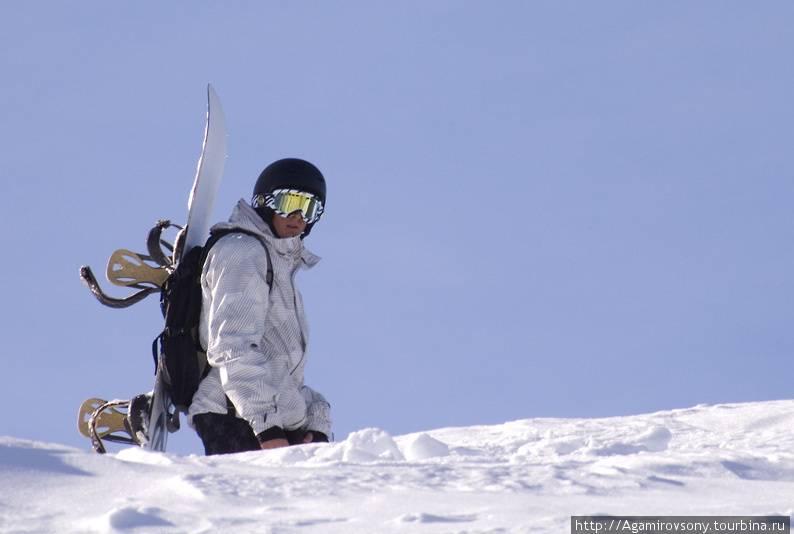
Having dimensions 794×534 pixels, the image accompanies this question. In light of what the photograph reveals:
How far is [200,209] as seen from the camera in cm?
578

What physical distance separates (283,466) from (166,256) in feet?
8.40

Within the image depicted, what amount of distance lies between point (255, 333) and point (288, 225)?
648 millimetres

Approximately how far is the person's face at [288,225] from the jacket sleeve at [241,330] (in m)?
0.29

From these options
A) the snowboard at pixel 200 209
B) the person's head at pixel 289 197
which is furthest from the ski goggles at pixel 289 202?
the snowboard at pixel 200 209

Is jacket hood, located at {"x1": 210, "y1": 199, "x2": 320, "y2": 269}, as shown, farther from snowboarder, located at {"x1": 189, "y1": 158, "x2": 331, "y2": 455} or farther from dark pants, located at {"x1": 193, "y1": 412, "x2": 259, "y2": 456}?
dark pants, located at {"x1": 193, "y1": 412, "x2": 259, "y2": 456}

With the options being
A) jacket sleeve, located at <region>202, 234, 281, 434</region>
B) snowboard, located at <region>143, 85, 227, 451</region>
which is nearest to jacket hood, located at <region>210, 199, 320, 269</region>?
jacket sleeve, located at <region>202, 234, 281, 434</region>

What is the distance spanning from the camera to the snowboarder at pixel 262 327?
4.63 m

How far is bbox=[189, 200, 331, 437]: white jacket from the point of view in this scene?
182 inches

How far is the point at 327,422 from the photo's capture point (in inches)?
200

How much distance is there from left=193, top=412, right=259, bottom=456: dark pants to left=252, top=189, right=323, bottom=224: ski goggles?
1.02 metres

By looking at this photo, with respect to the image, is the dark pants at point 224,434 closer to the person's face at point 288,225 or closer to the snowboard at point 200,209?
the snowboard at point 200,209

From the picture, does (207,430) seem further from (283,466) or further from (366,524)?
(366,524)

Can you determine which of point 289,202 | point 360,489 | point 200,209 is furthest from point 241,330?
point 360,489

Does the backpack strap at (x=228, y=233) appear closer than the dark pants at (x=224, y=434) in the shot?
No
